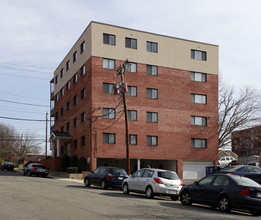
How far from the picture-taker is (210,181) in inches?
601

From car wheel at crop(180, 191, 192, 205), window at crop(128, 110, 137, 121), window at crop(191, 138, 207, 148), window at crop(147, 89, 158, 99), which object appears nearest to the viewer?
car wheel at crop(180, 191, 192, 205)

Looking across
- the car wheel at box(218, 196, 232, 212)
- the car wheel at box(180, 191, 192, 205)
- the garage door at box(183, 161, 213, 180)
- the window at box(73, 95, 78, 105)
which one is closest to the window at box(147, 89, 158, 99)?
the garage door at box(183, 161, 213, 180)

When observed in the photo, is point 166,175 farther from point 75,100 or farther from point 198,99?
point 75,100

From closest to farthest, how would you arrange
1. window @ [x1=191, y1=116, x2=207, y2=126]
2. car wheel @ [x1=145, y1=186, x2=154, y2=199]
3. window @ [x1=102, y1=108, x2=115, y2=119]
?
car wheel @ [x1=145, y1=186, x2=154, y2=199] < window @ [x1=102, y1=108, x2=115, y2=119] < window @ [x1=191, y1=116, x2=207, y2=126]

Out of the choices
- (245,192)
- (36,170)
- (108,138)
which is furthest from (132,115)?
(245,192)

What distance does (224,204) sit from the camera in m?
14.1

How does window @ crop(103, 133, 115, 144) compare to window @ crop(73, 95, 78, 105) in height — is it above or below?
below

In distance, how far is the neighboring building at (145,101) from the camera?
135ft

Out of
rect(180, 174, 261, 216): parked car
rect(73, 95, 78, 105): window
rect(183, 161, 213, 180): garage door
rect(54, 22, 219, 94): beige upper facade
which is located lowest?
rect(183, 161, 213, 180): garage door

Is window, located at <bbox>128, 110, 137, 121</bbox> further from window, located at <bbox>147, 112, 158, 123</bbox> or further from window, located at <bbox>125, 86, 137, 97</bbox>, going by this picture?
window, located at <bbox>125, 86, 137, 97</bbox>

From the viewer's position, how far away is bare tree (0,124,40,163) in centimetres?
8031

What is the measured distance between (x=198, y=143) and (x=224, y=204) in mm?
32422

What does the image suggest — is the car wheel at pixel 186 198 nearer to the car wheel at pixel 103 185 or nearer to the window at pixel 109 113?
the car wheel at pixel 103 185

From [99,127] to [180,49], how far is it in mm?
13691
